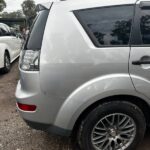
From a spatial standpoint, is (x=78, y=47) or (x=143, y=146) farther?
(x=143, y=146)

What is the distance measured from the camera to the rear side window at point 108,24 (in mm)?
3213

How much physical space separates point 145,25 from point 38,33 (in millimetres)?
1175

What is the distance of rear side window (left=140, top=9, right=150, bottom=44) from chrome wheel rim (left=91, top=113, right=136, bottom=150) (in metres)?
0.87

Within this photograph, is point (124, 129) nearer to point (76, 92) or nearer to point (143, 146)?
point (143, 146)

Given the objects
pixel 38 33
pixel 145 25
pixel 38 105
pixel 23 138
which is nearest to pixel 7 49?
pixel 23 138

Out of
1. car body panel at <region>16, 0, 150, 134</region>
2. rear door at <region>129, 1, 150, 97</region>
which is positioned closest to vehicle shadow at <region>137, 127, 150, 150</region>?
rear door at <region>129, 1, 150, 97</region>

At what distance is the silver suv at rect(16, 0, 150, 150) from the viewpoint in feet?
10.3

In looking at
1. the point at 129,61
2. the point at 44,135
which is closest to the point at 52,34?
the point at 129,61

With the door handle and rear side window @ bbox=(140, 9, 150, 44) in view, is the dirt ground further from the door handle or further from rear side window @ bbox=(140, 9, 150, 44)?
rear side window @ bbox=(140, 9, 150, 44)

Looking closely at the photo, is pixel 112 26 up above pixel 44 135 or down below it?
above

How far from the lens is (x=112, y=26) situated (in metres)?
3.27

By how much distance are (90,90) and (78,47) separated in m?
0.46

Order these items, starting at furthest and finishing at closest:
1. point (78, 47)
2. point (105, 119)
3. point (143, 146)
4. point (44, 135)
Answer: point (44, 135), point (143, 146), point (105, 119), point (78, 47)

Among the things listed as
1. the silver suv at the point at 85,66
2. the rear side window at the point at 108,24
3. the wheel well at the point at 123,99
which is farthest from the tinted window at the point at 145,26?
the wheel well at the point at 123,99
